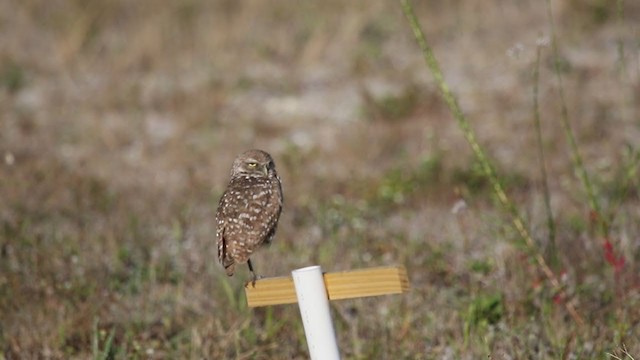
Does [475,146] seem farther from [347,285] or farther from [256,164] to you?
[347,285]

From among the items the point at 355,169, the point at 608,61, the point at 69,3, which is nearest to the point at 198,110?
the point at 355,169

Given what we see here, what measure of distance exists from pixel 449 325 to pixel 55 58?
25.2 feet

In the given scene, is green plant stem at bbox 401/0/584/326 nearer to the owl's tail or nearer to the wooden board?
the owl's tail

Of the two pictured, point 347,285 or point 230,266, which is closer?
point 347,285

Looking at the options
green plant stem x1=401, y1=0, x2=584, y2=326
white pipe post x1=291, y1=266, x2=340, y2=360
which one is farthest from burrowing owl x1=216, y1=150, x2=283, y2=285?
green plant stem x1=401, y1=0, x2=584, y2=326

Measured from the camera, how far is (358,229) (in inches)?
265

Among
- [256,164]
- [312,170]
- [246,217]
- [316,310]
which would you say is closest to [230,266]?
[246,217]

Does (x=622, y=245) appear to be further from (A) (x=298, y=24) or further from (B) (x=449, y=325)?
(A) (x=298, y=24)

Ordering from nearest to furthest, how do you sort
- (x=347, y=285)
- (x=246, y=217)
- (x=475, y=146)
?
(x=347, y=285) < (x=246, y=217) < (x=475, y=146)

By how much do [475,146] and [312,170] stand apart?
424cm

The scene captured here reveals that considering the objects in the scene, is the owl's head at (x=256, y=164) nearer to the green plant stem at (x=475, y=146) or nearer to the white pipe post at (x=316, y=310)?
the white pipe post at (x=316, y=310)

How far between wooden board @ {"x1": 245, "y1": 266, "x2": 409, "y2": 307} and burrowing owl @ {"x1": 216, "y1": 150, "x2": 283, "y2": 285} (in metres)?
0.27

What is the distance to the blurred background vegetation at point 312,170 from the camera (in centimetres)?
495

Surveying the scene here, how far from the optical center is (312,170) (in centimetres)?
883
